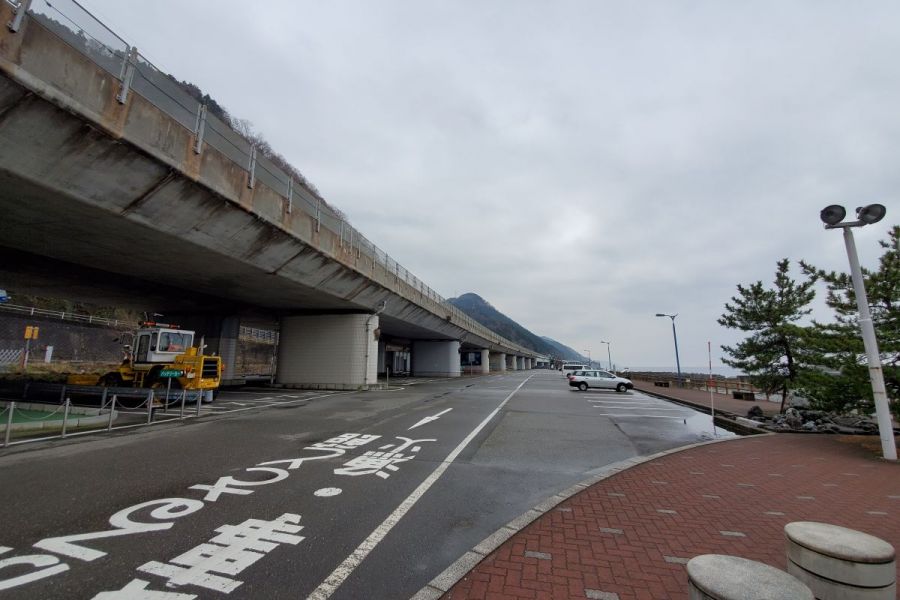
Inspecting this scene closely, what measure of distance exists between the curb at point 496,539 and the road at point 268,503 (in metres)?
0.15

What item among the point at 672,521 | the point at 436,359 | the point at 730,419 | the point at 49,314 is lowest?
the point at 730,419

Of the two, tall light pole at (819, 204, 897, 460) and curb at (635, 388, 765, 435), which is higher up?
tall light pole at (819, 204, 897, 460)

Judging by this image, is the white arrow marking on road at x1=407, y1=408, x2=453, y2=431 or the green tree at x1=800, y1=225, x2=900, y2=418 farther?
the white arrow marking on road at x1=407, y1=408, x2=453, y2=431

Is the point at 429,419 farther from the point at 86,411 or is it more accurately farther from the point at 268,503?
the point at 86,411

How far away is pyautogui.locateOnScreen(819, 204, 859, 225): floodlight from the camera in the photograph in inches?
354

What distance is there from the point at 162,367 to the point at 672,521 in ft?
61.3

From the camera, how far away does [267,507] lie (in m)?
5.20

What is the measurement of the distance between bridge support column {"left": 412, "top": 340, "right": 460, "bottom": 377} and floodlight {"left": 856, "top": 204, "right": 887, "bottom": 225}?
146 feet

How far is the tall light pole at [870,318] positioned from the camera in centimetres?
866

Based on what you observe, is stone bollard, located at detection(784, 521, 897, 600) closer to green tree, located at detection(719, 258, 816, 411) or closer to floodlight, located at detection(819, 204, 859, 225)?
floodlight, located at detection(819, 204, 859, 225)

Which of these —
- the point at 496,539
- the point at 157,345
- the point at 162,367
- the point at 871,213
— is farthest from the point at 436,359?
the point at 496,539

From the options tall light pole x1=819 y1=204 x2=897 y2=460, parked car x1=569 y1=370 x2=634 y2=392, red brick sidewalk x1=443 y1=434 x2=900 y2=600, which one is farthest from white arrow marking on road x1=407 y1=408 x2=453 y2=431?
parked car x1=569 y1=370 x2=634 y2=392

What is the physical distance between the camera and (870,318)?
905cm

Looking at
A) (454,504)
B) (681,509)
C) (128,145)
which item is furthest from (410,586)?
(128,145)
